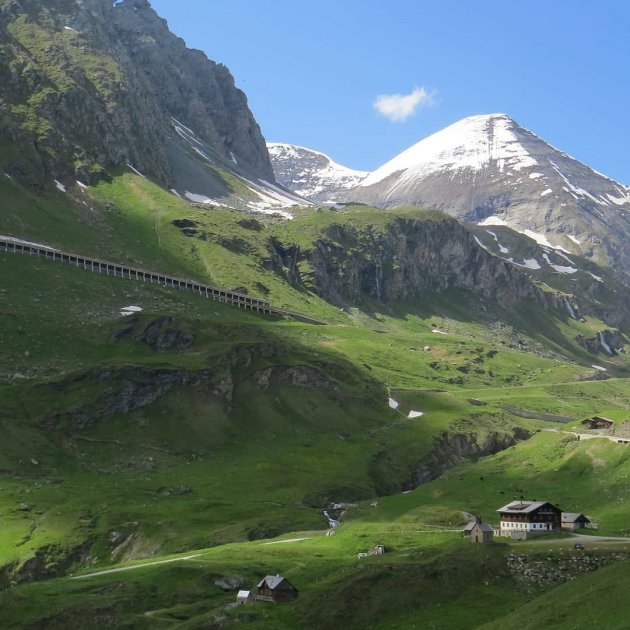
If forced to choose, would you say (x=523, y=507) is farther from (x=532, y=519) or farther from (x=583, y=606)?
(x=583, y=606)

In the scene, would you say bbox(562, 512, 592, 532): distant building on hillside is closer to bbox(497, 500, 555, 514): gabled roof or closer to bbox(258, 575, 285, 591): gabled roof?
bbox(497, 500, 555, 514): gabled roof

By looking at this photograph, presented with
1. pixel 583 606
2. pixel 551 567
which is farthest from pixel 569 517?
pixel 583 606

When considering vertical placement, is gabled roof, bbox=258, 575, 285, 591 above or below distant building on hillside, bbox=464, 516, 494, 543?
below

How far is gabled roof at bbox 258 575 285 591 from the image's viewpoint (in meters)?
114

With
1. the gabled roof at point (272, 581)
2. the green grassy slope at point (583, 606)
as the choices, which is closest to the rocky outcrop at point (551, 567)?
the green grassy slope at point (583, 606)

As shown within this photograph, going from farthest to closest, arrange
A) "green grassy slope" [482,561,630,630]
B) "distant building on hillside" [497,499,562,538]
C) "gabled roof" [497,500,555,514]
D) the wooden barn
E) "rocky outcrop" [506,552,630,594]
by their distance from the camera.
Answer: "gabled roof" [497,500,555,514] < "distant building on hillside" [497,499,562,538] < the wooden barn < "rocky outcrop" [506,552,630,594] < "green grassy slope" [482,561,630,630]

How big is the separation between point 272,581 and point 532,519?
39.7 meters

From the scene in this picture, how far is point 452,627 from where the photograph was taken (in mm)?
105875

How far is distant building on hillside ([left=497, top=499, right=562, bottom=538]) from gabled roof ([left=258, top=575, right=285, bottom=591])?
36.9 meters

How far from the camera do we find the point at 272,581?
11500 centimetres

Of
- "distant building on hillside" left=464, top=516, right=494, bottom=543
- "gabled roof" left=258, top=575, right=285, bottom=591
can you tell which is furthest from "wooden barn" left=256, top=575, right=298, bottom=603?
A: "distant building on hillside" left=464, top=516, right=494, bottom=543

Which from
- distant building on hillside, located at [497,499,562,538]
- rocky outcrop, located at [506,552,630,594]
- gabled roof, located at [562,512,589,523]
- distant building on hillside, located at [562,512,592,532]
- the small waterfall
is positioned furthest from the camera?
the small waterfall

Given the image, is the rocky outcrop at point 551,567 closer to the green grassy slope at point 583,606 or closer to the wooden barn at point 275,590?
the green grassy slope at point 583,606

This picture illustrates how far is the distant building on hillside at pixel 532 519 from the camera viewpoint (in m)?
135
